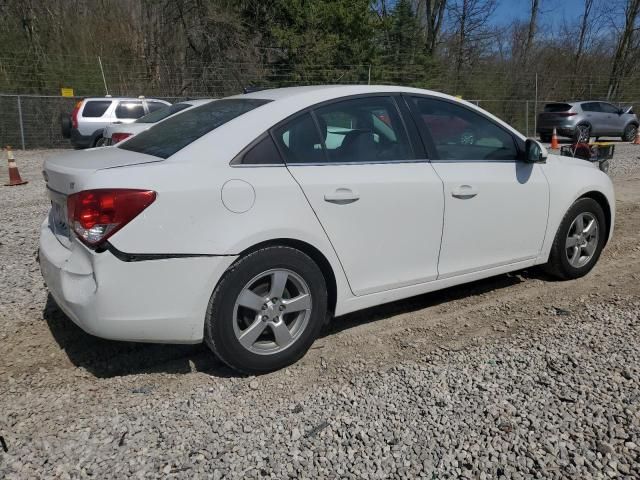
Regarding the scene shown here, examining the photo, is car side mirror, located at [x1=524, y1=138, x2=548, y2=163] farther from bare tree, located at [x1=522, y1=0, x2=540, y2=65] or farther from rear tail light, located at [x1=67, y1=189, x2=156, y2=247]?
bare tree, located at [x1=522, y1=0, x2=540, y2=65]

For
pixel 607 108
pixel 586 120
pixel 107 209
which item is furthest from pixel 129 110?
pixel 607 108

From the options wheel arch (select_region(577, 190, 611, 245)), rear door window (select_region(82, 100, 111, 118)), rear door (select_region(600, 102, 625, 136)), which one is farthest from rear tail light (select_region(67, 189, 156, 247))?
rear door (select_region(600, 102, 625, 136))

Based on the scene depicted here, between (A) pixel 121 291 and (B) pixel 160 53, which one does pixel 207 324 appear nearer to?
(A) pixel 121 291

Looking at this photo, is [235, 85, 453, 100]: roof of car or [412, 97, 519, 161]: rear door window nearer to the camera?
[235, 85, 453, 100]: roof of car

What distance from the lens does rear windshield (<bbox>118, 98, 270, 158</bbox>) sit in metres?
3.12

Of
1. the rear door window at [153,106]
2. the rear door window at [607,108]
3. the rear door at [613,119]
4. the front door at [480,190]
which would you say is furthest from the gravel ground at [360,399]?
the rear door at [613,119]

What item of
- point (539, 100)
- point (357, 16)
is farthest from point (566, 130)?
point (357, 16)

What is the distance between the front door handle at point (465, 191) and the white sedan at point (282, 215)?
0.01m

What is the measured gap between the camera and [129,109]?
15.3m

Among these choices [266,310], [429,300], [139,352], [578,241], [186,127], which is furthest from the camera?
[578,241]

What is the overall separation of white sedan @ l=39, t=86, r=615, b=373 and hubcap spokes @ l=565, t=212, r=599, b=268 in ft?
1.61

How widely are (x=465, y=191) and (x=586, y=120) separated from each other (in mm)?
19411

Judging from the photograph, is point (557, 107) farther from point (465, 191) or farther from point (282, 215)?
point (282, 215)

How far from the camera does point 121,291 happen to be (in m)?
2.71
